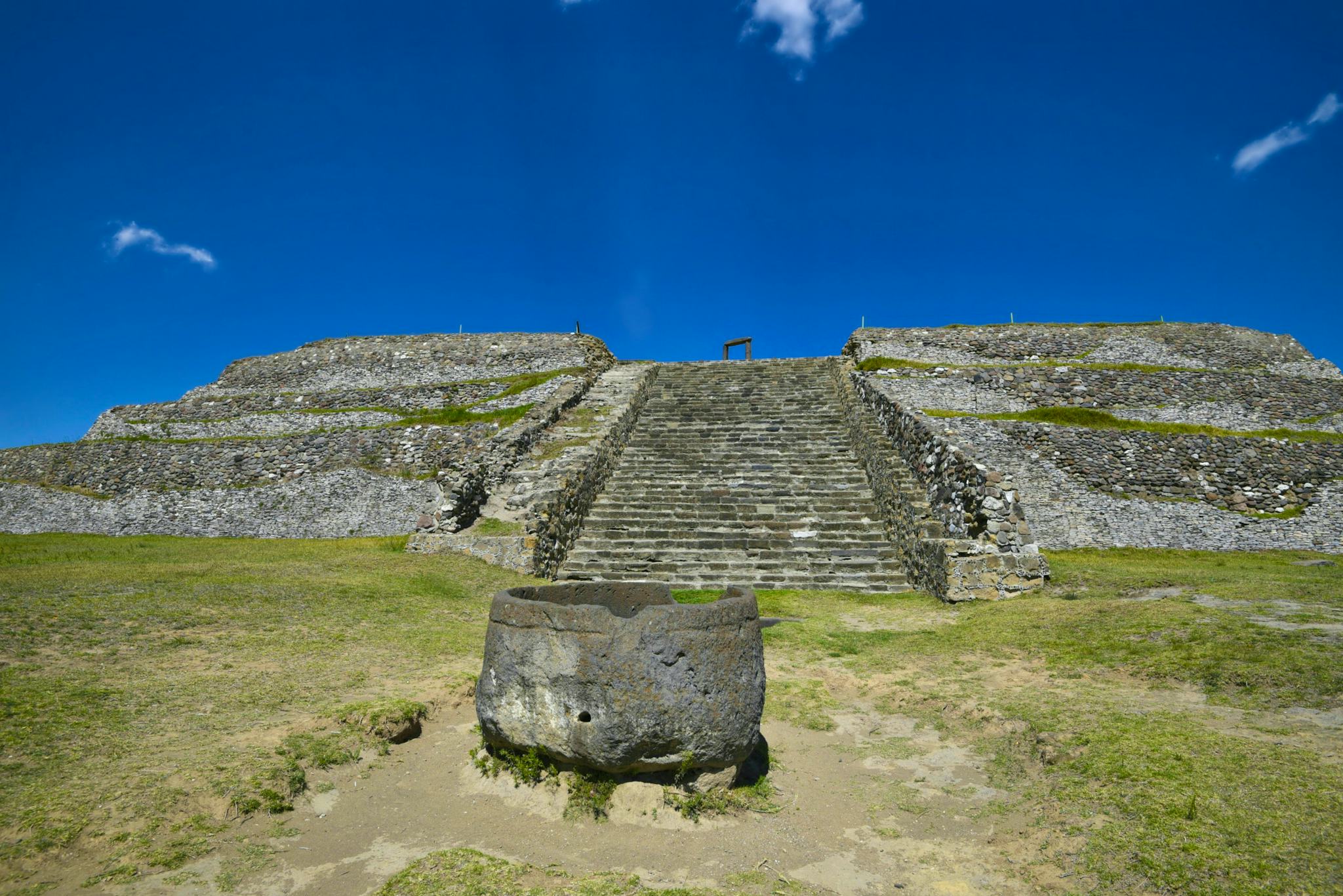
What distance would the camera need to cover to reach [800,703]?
7023mm

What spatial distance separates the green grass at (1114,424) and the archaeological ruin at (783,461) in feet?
0.52

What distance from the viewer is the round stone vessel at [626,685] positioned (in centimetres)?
→ 468

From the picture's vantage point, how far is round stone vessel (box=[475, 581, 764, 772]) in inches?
184

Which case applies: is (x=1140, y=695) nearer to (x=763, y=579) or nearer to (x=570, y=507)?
(x=763, y=579)

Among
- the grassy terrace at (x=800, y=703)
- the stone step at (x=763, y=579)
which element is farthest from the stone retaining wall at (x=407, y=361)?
the grassy terrace at (x=800, y=703)

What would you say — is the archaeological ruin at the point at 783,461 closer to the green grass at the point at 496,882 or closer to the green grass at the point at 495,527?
the green grass at the point at 495,527

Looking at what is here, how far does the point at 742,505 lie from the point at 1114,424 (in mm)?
12945

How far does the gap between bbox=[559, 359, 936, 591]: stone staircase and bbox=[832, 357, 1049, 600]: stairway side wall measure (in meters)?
0.41

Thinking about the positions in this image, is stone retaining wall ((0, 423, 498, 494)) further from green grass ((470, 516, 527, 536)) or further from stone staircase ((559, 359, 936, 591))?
green grass ((470, 516, 527, 536))

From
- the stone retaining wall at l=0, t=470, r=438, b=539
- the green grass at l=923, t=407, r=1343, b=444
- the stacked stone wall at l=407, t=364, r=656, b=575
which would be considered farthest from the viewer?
the stone retaining wall at l=0, t=470, r=438, b=539

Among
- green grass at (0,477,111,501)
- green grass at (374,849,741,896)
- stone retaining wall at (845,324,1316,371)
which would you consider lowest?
green grass at (374,849,741,896)

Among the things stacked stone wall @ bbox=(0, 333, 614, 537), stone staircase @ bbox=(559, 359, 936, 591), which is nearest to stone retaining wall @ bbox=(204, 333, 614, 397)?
stacked stone wall @ bbox=(0, 333, 614, 537)

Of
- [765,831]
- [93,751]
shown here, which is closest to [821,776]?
[765,831]

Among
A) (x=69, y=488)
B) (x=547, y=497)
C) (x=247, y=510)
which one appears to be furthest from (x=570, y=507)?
(x=69, y=488)
